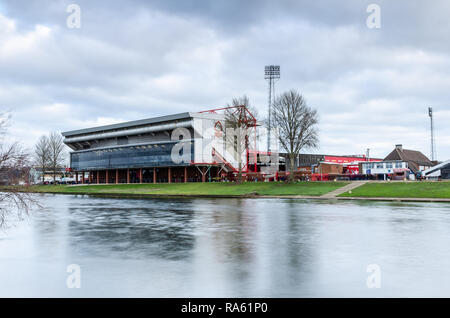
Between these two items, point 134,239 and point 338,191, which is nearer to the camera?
point 134,239

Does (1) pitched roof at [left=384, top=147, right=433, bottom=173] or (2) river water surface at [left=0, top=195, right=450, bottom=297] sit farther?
(1) pitched roof at [left=384, top=147, right=433, bottom=173]

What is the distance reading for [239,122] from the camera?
6538 centimetres

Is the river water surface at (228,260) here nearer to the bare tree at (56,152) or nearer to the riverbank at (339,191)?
the riverbank at (339,191)

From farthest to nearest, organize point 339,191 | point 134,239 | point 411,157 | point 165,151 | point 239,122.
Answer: point 411,157, point 165,151, point 239,122, point 339,191, point 134,239

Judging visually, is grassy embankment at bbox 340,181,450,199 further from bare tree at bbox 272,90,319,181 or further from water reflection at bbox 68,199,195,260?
water reflection at bbox 68,199,195,260

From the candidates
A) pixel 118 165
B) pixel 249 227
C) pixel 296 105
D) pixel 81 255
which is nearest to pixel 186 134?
pixel 118 165

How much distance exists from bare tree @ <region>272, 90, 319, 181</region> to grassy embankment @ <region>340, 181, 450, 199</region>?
12478 millimetres

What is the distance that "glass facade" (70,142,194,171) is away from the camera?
89.9 m

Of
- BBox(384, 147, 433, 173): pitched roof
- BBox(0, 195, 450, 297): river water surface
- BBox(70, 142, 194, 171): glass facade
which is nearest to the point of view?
BBox(0, 195, 450, 297): river water surface

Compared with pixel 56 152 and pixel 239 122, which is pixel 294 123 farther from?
pixel 56 152

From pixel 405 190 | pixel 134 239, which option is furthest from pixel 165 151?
pixel 134 239

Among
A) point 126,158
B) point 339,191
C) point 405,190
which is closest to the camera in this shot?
point 405,190

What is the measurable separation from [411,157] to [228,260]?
94771mm

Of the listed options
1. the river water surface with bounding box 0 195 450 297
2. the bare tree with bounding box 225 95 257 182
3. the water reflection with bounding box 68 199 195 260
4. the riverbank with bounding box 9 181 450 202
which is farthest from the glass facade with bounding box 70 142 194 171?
the river water surface with bounding box 0 195 450 297
